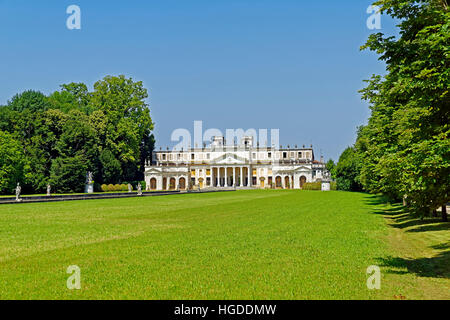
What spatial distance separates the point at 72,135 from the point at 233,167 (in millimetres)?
71540

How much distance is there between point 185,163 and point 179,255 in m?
124

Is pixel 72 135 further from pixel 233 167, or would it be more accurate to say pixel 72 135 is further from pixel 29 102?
pixel 233 167

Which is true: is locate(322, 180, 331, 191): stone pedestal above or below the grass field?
above

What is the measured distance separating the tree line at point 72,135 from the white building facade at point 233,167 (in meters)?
41.0

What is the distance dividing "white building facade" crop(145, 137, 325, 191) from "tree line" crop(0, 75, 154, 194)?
135 ft

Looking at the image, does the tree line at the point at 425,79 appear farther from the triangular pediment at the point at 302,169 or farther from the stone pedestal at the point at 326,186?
the triangular pediment at the point at 302,169

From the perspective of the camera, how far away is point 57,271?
923cm

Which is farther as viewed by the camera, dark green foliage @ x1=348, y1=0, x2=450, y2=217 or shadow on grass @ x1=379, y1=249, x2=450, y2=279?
shadow on grass @ x1=379, y1=249, x2=450, y2=279

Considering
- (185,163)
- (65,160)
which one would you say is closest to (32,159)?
(65,160)

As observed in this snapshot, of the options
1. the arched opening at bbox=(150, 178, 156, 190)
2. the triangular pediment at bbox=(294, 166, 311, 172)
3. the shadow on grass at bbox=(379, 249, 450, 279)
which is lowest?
the shadow on grass at bbox=(379, 249, 450, 279)

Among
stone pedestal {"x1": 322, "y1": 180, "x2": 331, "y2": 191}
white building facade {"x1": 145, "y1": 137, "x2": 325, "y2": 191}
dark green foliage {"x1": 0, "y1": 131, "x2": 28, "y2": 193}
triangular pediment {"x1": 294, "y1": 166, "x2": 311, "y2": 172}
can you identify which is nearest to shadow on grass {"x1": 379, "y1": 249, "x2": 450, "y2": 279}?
dark green foliage {"x1": 0, "y1": 131, "x2": 28, "y2": 193}

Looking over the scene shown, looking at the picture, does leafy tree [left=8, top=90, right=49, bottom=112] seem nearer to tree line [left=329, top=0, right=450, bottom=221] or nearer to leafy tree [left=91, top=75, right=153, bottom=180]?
leafy tree [left=91, top=75, right=153, bottom=180]

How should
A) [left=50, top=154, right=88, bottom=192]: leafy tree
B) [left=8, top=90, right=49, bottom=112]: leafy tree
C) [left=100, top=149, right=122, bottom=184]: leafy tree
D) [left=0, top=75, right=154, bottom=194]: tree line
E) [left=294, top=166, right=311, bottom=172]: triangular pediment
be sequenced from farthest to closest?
[left=294, top=166, right=311, bottom=172]: triangular pediment < [left=100, top=149, right=122, bottom=184]: leafy tree < [left=8, top=90, right=49, bottom=112]: leafy tree < [left=50, top=154, right=88, bottom=192]: leafy tree < [left=0, top=75, right=154, bottom=194]: tree line

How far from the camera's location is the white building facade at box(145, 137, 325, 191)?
12238 centimetres
